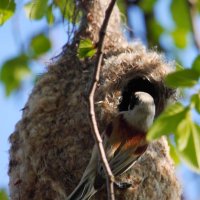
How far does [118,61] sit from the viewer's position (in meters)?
3.79

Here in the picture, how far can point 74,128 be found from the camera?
11.6ft

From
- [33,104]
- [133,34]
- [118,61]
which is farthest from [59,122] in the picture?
[133,34]

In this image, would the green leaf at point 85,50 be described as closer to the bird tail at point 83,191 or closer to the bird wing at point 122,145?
the bird wing at point 122,145

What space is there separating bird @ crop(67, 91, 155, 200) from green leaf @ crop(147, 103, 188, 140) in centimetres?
109

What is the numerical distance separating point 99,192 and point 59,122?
0.53 metres

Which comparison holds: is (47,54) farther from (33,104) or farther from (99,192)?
(99,192)

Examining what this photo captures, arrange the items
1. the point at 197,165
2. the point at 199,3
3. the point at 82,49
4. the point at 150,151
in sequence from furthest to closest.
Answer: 1. the point at 150,151
2. the point at 82,49
3. the point at 199,3
4. the point at 197,165

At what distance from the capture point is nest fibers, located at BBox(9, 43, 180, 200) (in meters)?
3.37

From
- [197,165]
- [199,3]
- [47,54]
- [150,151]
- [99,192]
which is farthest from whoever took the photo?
[47,54]

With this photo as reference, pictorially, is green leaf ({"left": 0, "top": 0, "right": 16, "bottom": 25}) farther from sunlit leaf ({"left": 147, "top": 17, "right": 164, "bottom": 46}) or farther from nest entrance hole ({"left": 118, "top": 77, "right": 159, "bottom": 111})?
sunlit leaf ({"left": 147, "top": 17, "right": 164, "bottom": 46})

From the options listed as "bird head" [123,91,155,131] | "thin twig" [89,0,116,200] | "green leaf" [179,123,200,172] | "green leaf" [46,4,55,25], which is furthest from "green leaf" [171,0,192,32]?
"green leaf" [46,4,55,25]

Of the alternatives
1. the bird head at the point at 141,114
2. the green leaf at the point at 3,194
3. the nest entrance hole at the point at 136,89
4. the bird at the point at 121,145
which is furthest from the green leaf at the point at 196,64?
the green leaf at the point at 3,194

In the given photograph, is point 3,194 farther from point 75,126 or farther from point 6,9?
point 6,9

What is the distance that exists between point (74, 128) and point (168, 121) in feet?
4.93
